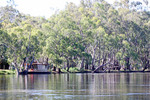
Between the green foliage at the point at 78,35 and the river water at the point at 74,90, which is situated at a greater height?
the green foliage at the point at 78,35

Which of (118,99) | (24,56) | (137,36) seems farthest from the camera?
(137,36)

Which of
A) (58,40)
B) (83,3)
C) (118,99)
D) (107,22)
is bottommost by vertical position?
(118,99)

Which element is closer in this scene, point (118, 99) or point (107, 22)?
point (118, 99)

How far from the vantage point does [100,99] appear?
21.1m

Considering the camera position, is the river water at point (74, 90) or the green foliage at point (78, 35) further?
the green foliage at point (78, 35)

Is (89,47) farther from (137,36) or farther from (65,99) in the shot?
(65,99)

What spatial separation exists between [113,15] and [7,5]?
3302 cm

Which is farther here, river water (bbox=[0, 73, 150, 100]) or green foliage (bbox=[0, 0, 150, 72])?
green foliage (bbox=[0, 0, 150, 72])

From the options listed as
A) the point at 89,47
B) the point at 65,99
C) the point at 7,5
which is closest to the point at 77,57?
the point at 89,47

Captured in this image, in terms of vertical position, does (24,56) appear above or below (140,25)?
below

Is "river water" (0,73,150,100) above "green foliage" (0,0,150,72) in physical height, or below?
below

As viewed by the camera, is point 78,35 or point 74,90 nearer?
point 74,90

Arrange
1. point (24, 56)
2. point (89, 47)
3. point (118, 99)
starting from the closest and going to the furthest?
point (118, 99) → point (24, 56) → point (89, 47)

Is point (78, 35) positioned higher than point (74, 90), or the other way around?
point (78, 35)
